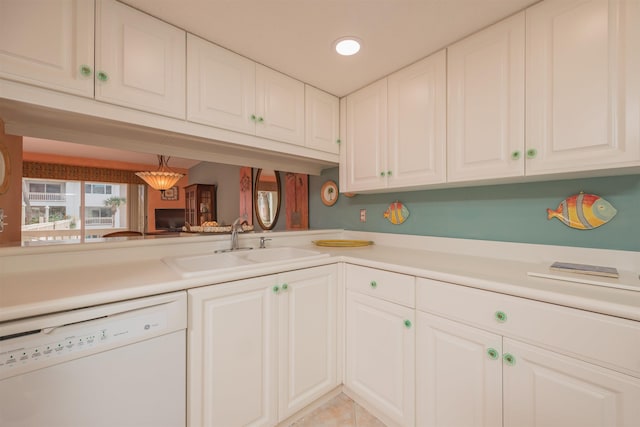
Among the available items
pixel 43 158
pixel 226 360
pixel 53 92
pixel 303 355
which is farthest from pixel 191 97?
pixel 43 158

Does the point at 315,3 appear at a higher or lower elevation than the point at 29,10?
higher

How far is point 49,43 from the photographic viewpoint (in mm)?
1004

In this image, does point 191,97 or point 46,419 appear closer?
point 46,419

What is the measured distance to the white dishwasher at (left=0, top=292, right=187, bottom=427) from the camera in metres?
0.72

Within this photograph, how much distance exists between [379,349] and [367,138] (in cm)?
140

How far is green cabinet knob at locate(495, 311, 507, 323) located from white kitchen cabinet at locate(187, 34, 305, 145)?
149 cm

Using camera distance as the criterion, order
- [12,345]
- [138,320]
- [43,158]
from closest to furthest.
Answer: [12,345] → [138,320] → [43,158]

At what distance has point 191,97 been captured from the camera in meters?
1.36

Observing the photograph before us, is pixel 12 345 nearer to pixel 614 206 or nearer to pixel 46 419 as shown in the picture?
pixel 46 419

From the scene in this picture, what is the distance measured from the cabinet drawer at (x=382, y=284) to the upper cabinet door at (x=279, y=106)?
995 millimetres

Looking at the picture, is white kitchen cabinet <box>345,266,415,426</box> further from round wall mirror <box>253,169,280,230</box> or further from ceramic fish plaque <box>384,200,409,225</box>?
round wall mirror <box>253,169,280,230</box>

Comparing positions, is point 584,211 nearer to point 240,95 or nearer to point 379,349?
point 379,349

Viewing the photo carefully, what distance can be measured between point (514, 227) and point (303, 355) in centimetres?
139

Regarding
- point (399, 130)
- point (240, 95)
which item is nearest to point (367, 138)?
point (399, 130)
